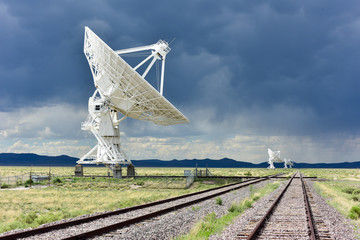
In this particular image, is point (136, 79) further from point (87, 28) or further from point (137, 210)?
point (137, 210)

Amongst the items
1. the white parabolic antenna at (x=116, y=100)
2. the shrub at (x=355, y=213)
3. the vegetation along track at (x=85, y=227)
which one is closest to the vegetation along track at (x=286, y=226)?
the shrub at (x=355, y=213)

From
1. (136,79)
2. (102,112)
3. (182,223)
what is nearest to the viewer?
(182,223)

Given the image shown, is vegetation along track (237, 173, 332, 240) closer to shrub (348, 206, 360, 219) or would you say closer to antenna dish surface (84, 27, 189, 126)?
shrub (348, 206, 360, 219)

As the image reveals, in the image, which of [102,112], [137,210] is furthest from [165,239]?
[102,112]

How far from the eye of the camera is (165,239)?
350 inches

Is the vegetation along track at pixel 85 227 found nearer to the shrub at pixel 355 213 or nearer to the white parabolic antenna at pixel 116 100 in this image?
the shrub at pixel 355 213

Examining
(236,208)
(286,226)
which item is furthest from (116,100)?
(286,226)

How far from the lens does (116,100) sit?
3947cm

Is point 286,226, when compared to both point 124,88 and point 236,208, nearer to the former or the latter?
point 236,208

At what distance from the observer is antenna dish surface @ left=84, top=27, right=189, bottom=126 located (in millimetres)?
32438

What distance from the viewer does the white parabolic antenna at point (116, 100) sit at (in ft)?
109

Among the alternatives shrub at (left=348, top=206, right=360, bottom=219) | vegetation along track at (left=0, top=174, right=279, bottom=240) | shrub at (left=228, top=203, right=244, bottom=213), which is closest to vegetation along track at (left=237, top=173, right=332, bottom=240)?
shrub at (left=228, top=203, right=244, bottom=213)

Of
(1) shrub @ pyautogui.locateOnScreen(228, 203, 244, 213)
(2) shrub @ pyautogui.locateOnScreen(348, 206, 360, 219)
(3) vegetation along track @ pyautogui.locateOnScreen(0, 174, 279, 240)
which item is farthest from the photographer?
(1) shrub @ pyautogui.locateOnScreen(228, 203, 244, 213)

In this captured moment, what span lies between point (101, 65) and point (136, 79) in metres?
4.12
